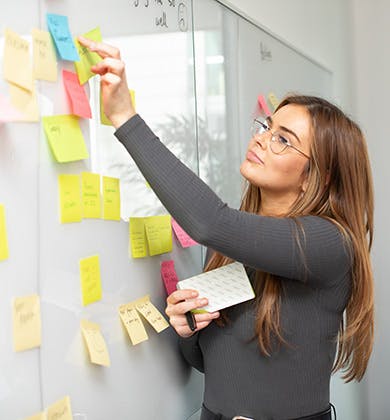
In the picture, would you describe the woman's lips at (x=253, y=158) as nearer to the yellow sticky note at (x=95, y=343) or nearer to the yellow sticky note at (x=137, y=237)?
the yellow sticky note at (x=137, y=237)

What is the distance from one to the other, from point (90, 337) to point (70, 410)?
0.42ft

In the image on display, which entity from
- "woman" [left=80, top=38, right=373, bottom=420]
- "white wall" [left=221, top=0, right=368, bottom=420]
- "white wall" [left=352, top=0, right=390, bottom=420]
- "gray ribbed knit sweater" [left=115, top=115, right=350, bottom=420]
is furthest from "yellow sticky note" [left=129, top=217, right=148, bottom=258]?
"white wall" [left=352, top=0, right=390, bottom=420]

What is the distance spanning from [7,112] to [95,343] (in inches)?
17.4

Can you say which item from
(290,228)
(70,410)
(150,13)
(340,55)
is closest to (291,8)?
(340,55)

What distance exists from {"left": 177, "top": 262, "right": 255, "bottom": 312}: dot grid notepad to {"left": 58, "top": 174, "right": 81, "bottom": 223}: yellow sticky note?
0.91 feet

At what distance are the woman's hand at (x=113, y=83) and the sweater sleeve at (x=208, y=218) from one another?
1.3 inches

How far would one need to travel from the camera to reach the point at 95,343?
41.8 inches

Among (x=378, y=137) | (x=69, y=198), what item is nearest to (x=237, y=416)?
(x=69, y=198)

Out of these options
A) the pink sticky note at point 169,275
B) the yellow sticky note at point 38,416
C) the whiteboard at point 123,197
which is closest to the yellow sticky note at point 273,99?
the whiteboard at point 123,197

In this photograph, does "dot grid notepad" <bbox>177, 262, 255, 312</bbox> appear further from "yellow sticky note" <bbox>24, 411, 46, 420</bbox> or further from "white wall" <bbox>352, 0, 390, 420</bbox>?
"white wall" <bbox>352, 0, 390, 420</bbox>

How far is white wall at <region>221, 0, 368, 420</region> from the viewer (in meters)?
2.15

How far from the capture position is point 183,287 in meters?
1.18

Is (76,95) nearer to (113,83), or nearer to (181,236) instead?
(113,83)

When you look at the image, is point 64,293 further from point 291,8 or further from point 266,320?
point 291,8
